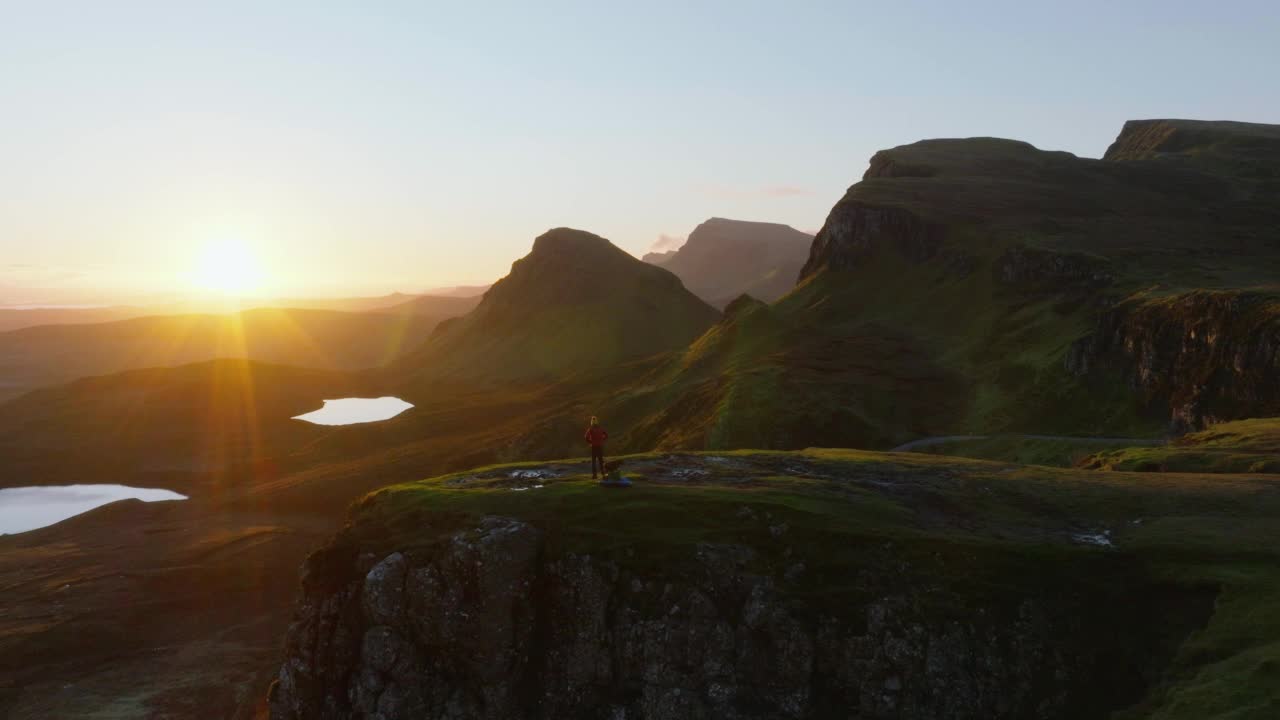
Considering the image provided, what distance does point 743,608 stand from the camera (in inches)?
1341

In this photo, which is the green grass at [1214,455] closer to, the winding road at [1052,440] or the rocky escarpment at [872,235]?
the winding road at [1052,440]

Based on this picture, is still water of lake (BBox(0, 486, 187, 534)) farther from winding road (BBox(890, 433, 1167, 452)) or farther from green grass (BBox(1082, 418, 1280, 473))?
green grass (BBox(1082, 418, 1280, 473))

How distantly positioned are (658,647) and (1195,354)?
82736 mm

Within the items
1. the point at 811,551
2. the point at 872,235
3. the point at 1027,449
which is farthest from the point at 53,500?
the point at 872,235

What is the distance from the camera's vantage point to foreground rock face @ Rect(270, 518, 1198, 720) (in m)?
31.7

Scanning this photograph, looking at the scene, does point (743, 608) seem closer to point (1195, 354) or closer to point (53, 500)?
point (1195, 354)

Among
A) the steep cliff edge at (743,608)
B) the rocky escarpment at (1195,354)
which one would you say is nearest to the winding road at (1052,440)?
the rocky escarpment at (1195,354)

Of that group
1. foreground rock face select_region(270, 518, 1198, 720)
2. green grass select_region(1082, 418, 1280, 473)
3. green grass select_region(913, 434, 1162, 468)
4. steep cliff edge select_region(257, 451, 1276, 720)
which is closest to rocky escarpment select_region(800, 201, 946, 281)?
green grass select_region(913, 434, 1162, 468)

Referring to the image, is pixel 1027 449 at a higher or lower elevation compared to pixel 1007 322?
lower

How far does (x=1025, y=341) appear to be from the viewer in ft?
388

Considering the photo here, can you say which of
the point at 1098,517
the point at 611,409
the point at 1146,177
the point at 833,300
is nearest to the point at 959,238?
the point at 833,300

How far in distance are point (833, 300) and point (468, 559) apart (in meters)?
141

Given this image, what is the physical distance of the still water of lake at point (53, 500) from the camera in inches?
5349

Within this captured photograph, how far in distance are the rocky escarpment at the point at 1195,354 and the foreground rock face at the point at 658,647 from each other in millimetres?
62850
